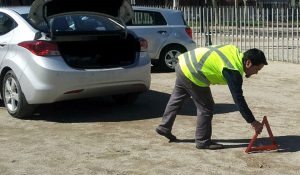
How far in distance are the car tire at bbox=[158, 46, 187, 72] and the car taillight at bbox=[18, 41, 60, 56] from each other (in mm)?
5659

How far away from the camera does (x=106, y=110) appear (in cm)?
830

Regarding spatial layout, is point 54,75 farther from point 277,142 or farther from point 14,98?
point 277,142

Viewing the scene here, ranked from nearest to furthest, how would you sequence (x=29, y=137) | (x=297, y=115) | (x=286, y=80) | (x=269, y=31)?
(x=29, y=137), (x=297, y=115), (x=286, y=80), (x=269, y=31)

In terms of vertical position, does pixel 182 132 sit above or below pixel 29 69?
below

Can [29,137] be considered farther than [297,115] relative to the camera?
No

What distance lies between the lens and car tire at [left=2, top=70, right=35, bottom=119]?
24.5ft

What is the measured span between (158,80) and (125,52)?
11.3 feet

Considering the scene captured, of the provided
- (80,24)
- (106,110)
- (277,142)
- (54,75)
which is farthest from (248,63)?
(106,110)

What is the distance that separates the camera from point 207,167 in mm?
5512

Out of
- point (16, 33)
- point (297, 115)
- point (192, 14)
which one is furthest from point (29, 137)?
point (192, 14)

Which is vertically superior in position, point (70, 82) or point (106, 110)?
point (70, 82)

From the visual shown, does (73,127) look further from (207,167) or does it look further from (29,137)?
(207,167)

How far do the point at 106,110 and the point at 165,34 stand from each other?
465cm

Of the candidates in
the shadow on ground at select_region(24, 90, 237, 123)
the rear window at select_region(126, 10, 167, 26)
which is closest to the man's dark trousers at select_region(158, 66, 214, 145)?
the shadow on ground at select_region(24, 90, 237, 123)
